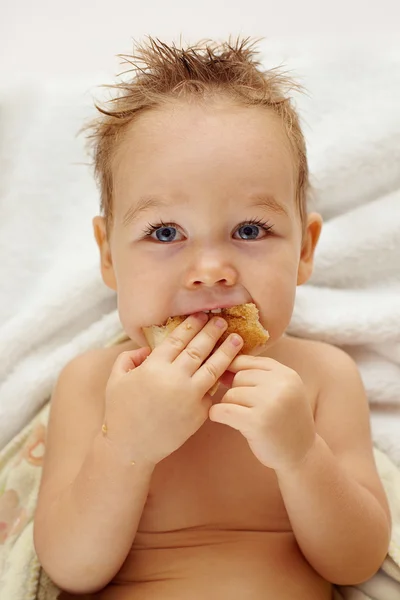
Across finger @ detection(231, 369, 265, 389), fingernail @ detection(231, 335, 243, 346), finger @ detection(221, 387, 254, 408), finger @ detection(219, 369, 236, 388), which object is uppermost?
fingernail @ detection(231, 335, 243, 346)

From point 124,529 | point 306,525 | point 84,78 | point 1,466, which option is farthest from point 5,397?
point 84,78

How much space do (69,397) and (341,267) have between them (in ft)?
2.05

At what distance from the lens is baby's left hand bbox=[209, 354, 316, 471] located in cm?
94

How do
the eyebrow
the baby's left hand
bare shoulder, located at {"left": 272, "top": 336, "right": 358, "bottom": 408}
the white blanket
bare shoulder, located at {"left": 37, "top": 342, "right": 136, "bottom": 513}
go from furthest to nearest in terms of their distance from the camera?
the white blanket, bare shoulder, located at {"left": 272, "top": 336, "right": 358, "bottom": 408}, bare shoulder, located at {"left": 37, "top": 342, "right": 136, "bottom": 513}, the eyebrow, the baby's left hand

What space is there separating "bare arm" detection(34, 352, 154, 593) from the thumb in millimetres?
96

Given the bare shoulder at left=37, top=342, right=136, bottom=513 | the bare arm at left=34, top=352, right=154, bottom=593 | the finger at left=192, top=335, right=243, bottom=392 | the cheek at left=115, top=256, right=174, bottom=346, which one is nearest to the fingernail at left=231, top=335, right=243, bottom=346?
the finger at left=192, top=335, right=243, bottom=392

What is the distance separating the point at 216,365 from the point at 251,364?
51 mm

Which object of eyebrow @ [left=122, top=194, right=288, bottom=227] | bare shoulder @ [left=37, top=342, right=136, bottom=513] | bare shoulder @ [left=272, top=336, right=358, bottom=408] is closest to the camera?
eyebrow @ [left=122, top=194, right=288, bottom=227]

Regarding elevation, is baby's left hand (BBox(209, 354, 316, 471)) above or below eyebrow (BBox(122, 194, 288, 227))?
below

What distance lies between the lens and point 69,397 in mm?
1229

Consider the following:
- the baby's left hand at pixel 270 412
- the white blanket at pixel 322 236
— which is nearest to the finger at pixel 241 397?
the baby's left hand at pixel 270 412

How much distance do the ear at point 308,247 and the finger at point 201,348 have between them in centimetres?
29

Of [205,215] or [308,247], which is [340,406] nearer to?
[308,247]

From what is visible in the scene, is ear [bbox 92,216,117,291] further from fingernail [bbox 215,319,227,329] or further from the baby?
fingernail [bbox 215,319,227,329]
